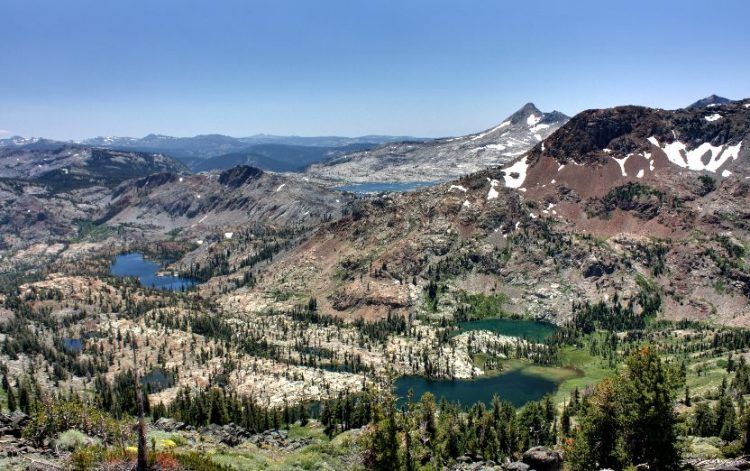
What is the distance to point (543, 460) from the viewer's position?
75438 millimetres

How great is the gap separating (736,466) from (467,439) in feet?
237

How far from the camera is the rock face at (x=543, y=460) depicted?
246ft

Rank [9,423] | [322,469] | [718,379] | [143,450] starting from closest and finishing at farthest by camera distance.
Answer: [143,450] → [9,423] → [322,469] → [718,379]

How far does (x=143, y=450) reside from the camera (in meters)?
51.3

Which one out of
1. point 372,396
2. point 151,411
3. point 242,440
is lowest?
point 151,411

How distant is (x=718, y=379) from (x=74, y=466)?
176 m

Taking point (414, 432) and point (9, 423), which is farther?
point (9, 423)

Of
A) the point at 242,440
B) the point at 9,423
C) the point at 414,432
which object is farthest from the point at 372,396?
the point at 242,440

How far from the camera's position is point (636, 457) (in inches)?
2616

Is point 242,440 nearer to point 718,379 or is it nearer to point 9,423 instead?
point 9,423

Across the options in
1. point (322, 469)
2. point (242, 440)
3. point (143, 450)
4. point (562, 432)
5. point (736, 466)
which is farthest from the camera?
point (562, 432)

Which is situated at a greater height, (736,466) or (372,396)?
(372,396)

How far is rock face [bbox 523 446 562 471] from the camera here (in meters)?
74.9

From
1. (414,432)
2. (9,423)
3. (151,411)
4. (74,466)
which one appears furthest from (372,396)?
(151,411)
